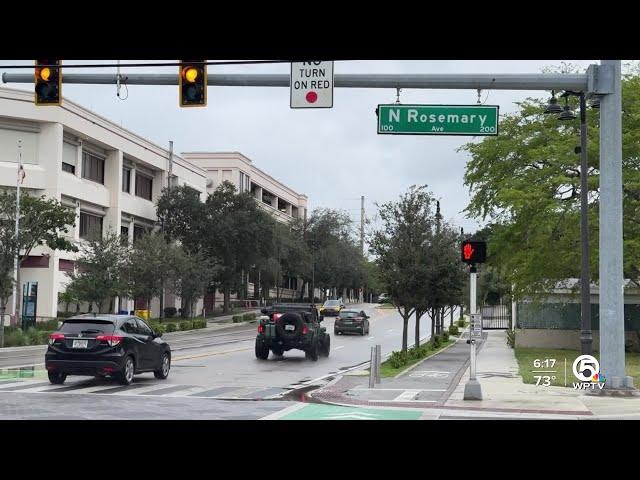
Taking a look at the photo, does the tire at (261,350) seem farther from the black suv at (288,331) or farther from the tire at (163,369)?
the tire at (163,369)

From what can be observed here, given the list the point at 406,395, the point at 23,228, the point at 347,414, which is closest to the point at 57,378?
the point at 347,414

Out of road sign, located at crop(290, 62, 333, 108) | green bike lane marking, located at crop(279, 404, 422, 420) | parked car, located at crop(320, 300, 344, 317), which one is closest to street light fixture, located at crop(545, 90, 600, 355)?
road sign, located at crop(290, 62, 333, 108)

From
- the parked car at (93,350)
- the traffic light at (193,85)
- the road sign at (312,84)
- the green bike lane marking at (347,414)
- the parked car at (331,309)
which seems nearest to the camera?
the green bike lane marking at (347,414)

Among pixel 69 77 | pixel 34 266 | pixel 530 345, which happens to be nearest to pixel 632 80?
pixel 530 345

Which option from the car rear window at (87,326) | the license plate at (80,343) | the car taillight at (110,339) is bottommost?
the license plate at (80,343)

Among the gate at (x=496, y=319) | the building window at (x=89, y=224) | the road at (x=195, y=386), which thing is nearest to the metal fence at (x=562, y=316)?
the road at (x=195, y=386)

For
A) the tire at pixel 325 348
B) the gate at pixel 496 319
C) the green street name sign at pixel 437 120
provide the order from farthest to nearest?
1. the gate at pixel 496 319
2. the tire at pixel 325 348
3. the green street name sign at pixel 437 120

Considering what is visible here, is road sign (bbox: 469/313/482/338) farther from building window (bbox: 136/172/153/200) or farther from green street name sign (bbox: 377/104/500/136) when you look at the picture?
building window (bbox: 136/172/153/200)

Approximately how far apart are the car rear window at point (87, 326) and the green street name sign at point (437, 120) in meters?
7.71

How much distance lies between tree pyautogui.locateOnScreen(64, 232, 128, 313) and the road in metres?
10.3

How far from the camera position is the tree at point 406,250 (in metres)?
29.0

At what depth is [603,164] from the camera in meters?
18.5

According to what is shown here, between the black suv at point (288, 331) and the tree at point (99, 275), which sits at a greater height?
the tree at point (99, 275)
